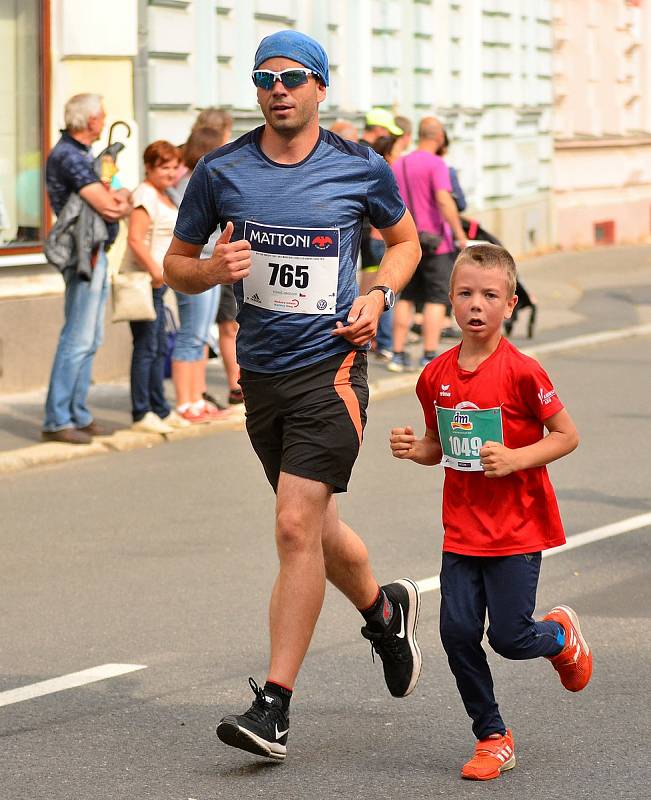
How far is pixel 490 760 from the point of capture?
487 centimetres

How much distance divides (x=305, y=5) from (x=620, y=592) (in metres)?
14.3

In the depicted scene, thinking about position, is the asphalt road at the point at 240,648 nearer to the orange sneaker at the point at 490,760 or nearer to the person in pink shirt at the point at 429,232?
the orange sneaker at the point at 490,760

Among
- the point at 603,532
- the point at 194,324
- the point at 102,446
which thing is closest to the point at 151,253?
the point at 194,324

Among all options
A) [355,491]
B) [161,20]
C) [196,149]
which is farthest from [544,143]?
[355,491]

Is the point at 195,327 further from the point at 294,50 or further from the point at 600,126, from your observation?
the point at 600,126

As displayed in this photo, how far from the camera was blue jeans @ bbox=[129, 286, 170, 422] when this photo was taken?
37.0ft

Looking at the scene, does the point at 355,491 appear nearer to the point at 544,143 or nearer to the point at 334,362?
the point at 334,362

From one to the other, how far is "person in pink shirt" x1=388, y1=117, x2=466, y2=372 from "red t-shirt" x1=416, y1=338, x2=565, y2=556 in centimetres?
940

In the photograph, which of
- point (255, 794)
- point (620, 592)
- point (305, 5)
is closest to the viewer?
point (255, 794)

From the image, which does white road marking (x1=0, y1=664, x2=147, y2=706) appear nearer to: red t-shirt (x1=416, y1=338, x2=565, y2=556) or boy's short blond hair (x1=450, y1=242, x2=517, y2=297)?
red t-shirt (x1=416, y1=338, x2=565, y2=556)

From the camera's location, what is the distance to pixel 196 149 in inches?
449

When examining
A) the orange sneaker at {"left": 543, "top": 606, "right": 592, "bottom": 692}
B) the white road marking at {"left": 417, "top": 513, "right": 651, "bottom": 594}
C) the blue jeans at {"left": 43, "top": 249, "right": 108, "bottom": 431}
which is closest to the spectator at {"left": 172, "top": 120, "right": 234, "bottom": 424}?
the blue jeans at {"left": 43, "top": 249, "right": 108, "bottom": 431}

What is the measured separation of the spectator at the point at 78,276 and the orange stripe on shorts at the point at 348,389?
5614mm

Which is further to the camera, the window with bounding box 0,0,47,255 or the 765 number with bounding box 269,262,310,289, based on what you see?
the window with bounding box 0,0,47,255
